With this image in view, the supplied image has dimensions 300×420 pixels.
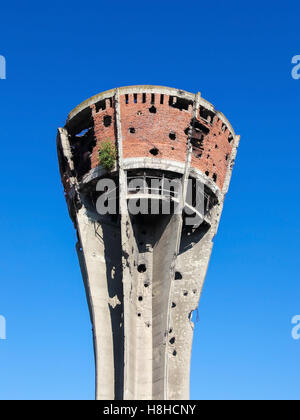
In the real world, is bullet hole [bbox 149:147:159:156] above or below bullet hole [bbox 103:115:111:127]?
below

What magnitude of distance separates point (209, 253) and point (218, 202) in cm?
187

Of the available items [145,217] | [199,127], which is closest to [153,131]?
[199,127]

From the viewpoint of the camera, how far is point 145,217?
22984 millimetres

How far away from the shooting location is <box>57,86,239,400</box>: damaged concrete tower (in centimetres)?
2098

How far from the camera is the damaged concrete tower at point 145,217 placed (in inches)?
826

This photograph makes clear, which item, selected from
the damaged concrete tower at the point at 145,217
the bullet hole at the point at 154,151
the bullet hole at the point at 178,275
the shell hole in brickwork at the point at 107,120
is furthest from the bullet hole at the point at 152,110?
the bullet hole at the point at 178,275

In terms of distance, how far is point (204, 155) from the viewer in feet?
74.2

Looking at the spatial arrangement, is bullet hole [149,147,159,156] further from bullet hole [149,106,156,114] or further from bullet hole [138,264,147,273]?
bullet hole [138,264,147,273]

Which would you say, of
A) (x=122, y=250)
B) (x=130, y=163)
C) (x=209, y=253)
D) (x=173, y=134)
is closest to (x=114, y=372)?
(x=122, y=250)

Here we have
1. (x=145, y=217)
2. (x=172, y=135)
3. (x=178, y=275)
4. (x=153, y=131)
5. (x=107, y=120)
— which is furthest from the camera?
A: (x=145, y=217)

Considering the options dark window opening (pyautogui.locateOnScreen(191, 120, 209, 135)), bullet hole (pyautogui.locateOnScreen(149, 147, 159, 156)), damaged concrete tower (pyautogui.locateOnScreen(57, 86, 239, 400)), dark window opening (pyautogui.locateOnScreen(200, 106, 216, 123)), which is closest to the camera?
damaged concrete tower (pyautogui.locateOnScreen(57, 86, 239, 400))

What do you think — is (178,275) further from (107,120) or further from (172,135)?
(107,120)

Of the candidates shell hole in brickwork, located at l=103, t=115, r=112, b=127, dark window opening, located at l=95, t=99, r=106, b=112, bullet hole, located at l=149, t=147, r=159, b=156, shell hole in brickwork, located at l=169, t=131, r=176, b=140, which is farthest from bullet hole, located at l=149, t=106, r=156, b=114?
dark window opening, located at l=95, t=99, r=106, b=112

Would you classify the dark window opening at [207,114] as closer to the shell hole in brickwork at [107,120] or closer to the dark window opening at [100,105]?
the shell hole in brickwork at [107,120]
